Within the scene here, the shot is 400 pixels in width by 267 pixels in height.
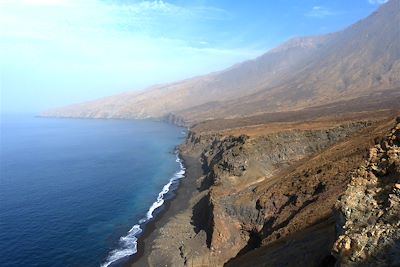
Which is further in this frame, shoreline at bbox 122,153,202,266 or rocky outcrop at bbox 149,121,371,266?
shoreline at bbox 122,153,202,266

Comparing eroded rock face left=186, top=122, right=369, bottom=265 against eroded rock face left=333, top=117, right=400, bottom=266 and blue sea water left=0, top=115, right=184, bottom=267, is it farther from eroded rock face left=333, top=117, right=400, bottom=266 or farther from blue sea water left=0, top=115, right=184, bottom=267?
eroded rock face left=333, top=117, right=400, bottom=266

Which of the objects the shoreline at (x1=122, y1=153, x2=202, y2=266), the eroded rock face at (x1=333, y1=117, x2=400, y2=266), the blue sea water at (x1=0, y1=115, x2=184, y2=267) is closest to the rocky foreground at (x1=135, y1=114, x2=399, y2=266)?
the eroded rock face at (x1=333, y1=117, x2=400, y2=266)

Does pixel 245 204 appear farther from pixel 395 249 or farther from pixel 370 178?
pixel 395 249

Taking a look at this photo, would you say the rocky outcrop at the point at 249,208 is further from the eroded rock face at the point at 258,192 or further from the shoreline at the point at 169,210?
the shoreline at the point at 169,210

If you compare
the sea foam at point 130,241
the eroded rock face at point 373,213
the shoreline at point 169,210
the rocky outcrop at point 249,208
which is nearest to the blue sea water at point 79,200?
the sea foam at point 130,241

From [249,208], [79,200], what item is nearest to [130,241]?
[249,208]

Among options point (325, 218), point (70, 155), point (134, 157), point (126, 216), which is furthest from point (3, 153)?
point (325, 218)
